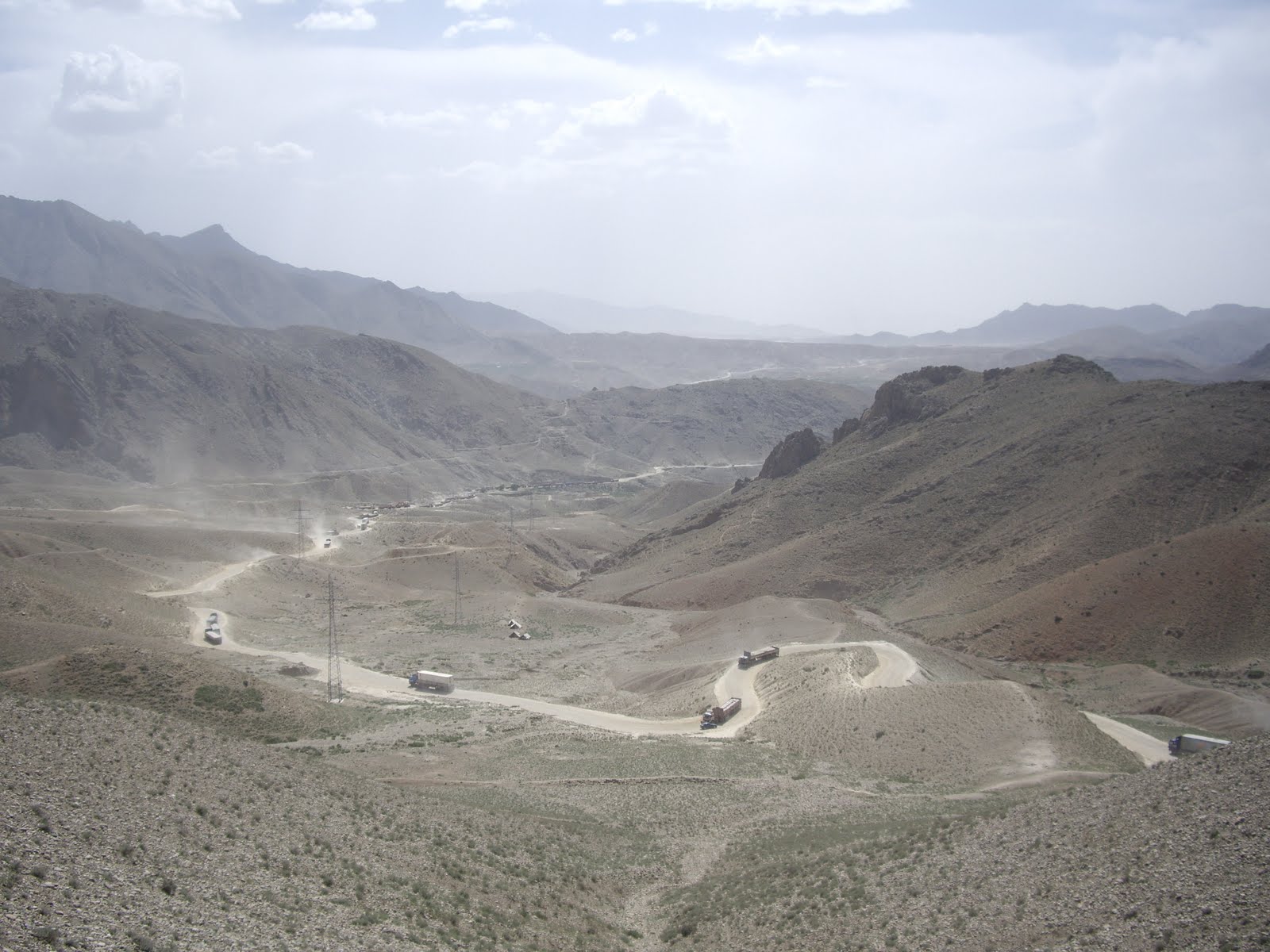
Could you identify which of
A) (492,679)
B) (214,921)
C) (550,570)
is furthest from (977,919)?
(550,570)

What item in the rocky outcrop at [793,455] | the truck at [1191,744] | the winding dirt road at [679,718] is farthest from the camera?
the rocky outcrop at [793,455]

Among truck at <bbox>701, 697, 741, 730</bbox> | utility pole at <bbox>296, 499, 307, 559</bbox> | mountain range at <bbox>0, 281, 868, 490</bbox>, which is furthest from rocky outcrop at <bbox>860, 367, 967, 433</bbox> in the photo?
mountain range at <bbox>0, 281, 868, 490</bbox>

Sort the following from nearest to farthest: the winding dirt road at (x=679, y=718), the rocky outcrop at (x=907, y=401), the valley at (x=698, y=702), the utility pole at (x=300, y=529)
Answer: the valley at (x=698, y=702) → the winding dirt road at (x=679, y=718) → the utility pole at (x=300, y=529) → the rocky outcrop at (x=907, y=401)

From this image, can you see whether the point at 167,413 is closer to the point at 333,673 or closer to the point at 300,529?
the point at 300,529

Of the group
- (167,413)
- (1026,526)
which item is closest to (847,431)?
(1026,526)

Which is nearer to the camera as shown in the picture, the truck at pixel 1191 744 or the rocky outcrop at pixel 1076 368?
the truck at pixel 1191 744

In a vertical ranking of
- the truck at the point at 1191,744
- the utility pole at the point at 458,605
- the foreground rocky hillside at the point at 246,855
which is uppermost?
the foreground rocky hillside at the point at 246,855

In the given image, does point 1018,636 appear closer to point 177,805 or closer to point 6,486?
point 177,805

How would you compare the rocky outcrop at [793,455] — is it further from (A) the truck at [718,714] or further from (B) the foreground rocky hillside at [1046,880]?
(B) the foreground rocky hillside at [1046,880]

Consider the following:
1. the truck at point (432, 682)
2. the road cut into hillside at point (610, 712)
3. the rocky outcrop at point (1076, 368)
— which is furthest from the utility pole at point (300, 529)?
the rocky outcrop at point (1076, 368)

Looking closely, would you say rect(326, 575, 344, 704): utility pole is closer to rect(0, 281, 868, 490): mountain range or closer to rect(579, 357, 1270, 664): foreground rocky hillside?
rect(579, 357, 1270, 664): foreground rocky hillside
